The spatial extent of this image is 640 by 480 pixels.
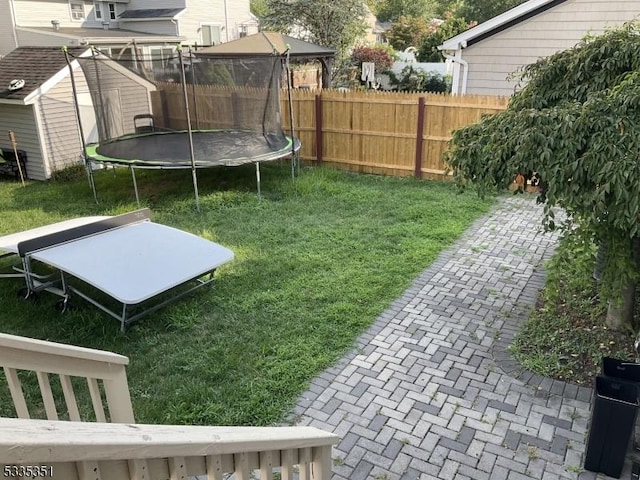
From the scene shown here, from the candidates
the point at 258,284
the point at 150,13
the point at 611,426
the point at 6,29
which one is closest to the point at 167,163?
the point at 258,284

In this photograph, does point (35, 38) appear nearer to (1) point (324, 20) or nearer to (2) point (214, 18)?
(2) point (214, 18)

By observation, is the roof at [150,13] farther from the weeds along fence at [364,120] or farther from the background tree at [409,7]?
the background tree at [409,7]

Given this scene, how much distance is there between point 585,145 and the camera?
362 cm

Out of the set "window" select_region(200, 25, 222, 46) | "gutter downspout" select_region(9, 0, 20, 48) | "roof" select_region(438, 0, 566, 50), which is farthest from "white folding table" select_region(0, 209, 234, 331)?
"window" select_region(200, 25, 222, 46)

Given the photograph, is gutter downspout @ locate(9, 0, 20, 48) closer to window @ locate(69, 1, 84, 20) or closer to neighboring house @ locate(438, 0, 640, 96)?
window @ locate(69, 1, 84, 20)

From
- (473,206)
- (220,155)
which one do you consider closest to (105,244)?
(220,155)

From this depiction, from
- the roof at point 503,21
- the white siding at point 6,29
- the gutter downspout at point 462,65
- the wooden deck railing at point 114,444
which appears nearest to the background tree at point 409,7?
the white siding at point 6,29

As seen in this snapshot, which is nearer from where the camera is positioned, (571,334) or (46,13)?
(571,334)

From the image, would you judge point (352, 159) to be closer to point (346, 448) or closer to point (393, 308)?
point (393, 308)

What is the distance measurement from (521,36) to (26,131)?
11196 millimetres

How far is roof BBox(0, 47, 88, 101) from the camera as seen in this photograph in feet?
35.4

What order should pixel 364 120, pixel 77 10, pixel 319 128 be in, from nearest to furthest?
1. pixel 364 120
2. pixel 319 128
3. pixel 77 10

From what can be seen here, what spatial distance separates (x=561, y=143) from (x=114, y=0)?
75.6ft

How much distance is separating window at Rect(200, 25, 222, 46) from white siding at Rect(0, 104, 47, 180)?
1367 cm
